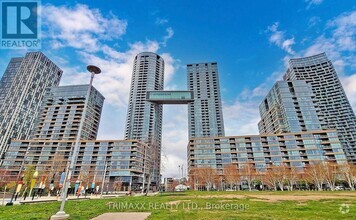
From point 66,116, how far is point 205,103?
312 feet

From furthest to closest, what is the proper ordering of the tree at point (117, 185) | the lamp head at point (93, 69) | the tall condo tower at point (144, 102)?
the tall condo tower at point (144, 102), the tree at point (117, 185), the lamp head at point (93, 69)

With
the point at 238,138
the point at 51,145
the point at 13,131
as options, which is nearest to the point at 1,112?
the point at 13,131

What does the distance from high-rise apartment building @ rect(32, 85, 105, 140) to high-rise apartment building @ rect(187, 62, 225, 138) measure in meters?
69.2

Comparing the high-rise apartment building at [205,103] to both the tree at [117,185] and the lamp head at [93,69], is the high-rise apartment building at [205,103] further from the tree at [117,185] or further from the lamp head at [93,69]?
the lamp head at [93,69]

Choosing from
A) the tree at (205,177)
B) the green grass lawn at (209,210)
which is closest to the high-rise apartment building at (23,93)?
the tree at (205,177)

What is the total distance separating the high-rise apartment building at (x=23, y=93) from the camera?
121588 millimetres

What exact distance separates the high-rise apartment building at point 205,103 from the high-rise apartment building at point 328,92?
208ft

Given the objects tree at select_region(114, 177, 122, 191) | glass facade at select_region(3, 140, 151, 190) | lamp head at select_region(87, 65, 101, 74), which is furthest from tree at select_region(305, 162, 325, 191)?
tree at select_region(114, 177, 122, 191)

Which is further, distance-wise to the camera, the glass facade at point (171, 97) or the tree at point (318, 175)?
the glass facade at point (171, 97)

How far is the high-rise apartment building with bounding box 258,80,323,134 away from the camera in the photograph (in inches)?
3844

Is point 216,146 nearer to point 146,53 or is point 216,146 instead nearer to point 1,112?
point 146,53

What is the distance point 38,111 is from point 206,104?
415 ft

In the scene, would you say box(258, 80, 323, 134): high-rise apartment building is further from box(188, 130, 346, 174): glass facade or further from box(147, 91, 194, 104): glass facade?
box(147, 91, 194, 104): glass facade

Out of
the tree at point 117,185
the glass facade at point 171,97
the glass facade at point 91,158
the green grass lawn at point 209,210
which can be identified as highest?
the glass facade at point 171,97
